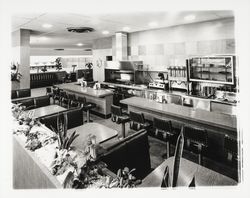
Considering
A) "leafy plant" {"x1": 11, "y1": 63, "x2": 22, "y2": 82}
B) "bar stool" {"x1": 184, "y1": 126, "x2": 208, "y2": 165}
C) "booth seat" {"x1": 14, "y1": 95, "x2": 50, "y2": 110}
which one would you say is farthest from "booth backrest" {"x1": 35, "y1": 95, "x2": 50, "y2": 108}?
"bar stool" {"x1": 184, "y1": 126, "x2": 208, "y2": 165}

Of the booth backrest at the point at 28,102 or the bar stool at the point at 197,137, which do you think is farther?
the booth backrest at the point at 28,102

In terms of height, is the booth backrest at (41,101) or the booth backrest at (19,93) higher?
the booth backrest at (19,93)

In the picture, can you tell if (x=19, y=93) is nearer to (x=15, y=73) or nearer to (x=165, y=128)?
(x=15, y=73)

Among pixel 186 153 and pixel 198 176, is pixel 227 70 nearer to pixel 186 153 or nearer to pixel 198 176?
pixel 186 153

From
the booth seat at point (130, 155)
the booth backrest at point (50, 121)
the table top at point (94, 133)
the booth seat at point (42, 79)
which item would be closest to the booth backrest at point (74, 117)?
the booth backrest at point (50, 121)

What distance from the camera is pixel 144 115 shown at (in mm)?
4805

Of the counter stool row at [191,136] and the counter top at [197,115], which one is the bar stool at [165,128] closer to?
the counter stool row at [191,136]

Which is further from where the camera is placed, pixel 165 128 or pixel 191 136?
pixel 165 128

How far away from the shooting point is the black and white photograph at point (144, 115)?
1.81 metres

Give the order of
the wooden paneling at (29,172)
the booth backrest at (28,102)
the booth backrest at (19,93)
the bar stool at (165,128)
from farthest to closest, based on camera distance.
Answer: the booth backrest at (19,93), the booth backrest at (28,102), the bar stool at (165,128), the wooden paneling at (29,172)

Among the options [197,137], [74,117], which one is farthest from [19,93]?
[197,137]

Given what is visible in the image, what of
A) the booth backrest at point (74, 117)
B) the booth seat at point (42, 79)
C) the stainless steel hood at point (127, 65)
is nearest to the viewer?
the booth backrest at point (74, 117)

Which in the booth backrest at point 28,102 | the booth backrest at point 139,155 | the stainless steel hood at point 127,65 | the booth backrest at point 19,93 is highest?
the stainless steel hood at point 127,65

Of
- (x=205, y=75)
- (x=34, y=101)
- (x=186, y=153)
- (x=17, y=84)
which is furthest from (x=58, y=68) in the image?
(x=186, y=153)
